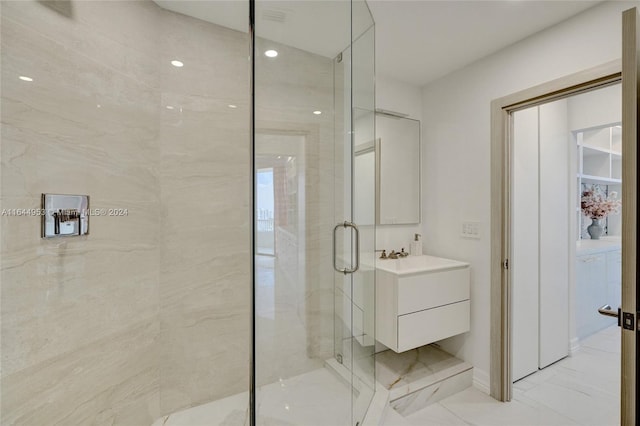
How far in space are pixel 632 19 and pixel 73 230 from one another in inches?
81.1

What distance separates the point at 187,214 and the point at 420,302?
1.52m

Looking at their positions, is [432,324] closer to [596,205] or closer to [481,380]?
[481,380]

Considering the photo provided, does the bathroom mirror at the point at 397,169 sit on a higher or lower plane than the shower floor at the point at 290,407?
higher

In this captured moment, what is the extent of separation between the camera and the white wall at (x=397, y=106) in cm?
236

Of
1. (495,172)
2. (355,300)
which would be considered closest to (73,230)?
(355,300)

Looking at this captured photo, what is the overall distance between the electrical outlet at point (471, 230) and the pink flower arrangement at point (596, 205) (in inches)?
67.5

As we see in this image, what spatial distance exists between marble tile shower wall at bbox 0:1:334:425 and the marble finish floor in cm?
92

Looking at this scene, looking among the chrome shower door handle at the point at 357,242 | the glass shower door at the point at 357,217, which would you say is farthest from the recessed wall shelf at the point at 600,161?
the chrome shower door handle at the point at 357,242

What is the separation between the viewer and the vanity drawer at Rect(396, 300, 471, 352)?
187cm

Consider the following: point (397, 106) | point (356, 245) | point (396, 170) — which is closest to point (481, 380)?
point (356, 245)

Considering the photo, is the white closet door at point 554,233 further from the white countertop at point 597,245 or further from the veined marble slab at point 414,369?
the veined marble slab at point 414,369

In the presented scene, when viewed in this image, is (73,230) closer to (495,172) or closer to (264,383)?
(264,383)

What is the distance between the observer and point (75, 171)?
50.0 inches

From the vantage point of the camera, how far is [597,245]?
289 cm
